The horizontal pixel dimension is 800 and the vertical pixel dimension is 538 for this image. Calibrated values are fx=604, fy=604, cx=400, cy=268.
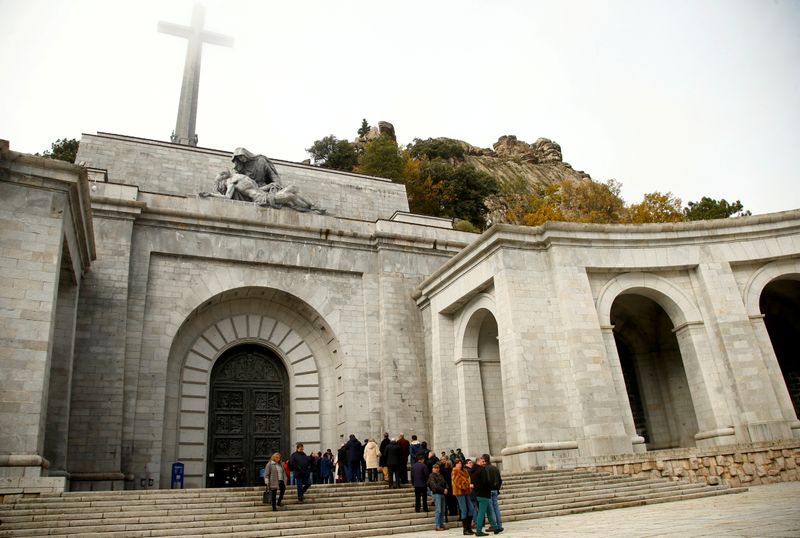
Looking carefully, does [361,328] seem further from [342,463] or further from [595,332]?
[595,332]

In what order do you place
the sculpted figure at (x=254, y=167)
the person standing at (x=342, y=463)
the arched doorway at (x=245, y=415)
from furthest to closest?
the sculpted figure at (x=254, y=167), the arched doorway at (x=245, y=415), the person standing at (x=342, y=463)

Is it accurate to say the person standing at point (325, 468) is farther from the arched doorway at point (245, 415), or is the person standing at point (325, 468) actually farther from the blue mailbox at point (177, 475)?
the blue mailbox at point (177, 475)

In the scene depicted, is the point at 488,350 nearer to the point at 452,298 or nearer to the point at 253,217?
the point at 452,298

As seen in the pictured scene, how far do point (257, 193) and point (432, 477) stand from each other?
1298cm

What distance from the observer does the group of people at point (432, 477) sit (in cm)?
919

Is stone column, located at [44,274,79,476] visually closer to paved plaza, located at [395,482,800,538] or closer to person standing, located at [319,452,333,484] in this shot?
person standing, located at [319,452,333,484]

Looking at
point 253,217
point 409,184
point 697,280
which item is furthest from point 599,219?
point 253,217

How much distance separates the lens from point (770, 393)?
14812 millimetres

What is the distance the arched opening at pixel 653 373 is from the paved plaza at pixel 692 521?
23.1 feet

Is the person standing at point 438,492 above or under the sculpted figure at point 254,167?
under

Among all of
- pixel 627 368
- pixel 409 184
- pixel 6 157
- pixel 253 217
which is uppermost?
pixel 409 184

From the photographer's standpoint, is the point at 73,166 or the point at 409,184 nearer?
the point at 73,166

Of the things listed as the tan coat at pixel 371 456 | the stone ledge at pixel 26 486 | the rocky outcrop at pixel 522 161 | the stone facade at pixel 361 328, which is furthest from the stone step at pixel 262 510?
the rocky outcrop at pixel 522 161

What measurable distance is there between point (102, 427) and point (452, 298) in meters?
9.93
